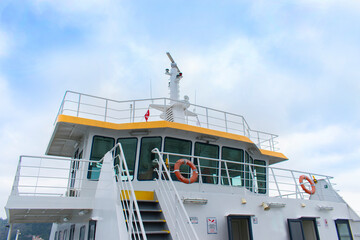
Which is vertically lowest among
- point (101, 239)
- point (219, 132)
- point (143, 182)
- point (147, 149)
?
point (101, 239)

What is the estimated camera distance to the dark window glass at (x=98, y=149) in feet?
26.9

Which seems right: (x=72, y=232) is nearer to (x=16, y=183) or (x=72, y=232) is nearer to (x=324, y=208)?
(x=16, y=183)

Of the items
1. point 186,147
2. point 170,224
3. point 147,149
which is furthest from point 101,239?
point 186,147

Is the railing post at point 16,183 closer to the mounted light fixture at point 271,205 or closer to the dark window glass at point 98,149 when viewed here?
the dark window glass at point 98,149

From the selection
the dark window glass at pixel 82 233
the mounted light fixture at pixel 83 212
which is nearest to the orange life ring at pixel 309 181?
the mounted light fixture at pixel 83 212

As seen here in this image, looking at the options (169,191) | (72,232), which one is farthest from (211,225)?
(72,232)

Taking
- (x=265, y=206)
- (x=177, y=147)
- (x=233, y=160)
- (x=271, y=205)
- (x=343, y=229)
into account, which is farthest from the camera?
(x=233, y=160)

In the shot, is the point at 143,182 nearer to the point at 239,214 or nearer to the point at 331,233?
the point at 239,214

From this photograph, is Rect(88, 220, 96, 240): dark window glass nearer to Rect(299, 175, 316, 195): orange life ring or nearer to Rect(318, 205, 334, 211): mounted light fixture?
Rect(299, 175, 316, 195): orange life ring

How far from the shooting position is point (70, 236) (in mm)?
9102

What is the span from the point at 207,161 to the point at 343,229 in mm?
4368

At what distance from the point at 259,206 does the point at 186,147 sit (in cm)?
294

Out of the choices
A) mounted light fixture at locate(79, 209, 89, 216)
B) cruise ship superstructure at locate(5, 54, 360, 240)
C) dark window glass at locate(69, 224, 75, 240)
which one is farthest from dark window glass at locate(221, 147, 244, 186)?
dark window glass at locate(69, 224, 75, 240)

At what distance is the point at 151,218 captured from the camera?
17.7 ft
